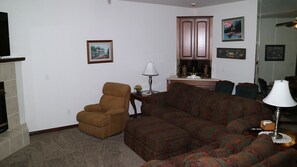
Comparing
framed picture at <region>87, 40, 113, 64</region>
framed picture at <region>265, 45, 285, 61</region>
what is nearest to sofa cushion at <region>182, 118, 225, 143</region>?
framed picture at <region>265, 45, 285, 61</region>

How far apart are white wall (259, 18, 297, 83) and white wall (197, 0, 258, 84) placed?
0.17 metres

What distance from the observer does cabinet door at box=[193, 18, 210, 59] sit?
6031mm

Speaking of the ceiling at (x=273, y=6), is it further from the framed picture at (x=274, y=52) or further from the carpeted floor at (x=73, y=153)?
the carpeted floor at (x=73, y=153)

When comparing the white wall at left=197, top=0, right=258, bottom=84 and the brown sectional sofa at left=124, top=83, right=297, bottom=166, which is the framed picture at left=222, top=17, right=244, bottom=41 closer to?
the white wall at left=197, top=0, right=258, bottom=84

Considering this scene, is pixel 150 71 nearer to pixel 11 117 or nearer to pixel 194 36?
pixel 194 36

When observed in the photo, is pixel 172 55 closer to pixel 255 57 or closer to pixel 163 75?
pixel 163 75

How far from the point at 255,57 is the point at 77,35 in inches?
146

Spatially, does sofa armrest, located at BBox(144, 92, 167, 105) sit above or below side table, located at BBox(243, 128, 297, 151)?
above

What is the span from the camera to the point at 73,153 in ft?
12.8

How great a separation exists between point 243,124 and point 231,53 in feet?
9.57

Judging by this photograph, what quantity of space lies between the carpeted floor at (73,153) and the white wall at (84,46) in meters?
0.64

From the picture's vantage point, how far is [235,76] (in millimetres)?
5625

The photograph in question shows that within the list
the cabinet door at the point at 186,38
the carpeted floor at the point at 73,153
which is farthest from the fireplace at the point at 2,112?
the cabinet door at the point at 186,38

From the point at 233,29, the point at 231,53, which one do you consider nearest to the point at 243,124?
the point at 231,53
